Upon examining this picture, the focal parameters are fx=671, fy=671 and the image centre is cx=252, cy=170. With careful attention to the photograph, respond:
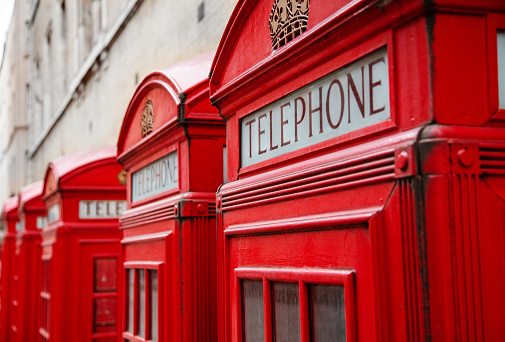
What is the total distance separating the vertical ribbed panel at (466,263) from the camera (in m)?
1.30

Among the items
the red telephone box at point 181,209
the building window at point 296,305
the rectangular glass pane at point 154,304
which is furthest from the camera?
the rectangular glass pane at point 154,304

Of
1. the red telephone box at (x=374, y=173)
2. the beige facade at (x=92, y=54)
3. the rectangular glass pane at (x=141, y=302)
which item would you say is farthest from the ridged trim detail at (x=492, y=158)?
the beige facade at (x=92, y=54)

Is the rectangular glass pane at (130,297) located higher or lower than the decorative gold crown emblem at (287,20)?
lower

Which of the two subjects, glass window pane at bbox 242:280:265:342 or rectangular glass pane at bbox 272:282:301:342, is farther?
glass window pane at bbox 242:280:265:342

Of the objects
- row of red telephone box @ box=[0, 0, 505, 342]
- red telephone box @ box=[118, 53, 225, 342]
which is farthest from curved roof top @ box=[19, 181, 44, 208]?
row of red telephone box @ box=[0, 0, 505, 342]

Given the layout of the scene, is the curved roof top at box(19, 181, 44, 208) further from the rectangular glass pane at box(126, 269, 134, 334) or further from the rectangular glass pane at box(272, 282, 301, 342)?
the rectangular glass pane at box(272, 282, 301, 342)

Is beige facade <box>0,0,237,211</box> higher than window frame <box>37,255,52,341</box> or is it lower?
higher

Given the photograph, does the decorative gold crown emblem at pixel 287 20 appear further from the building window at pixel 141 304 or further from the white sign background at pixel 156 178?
the building window at pixel 141 304

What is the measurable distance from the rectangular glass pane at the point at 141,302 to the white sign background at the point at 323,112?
141 centimetres

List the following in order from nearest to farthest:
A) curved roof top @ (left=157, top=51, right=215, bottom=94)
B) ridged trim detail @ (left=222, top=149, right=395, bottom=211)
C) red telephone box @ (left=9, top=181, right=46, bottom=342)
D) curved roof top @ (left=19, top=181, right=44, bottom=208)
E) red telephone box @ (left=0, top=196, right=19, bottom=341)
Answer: ridged trim detail @ (left=222, top=149, right=395, bottom=211), curved roof top @ (left=157, top=51, right=215, bottom=94), red telephone box @ (left=9, top=181, right=46, bottom=342), curved roof top @ (left=19, top=181, right=44, bottom=208), red telephone box @ (left=0, top=196, right=19, bottom=341)

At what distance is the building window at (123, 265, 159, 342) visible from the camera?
3.24 meters

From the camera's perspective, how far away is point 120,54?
7.80 metres

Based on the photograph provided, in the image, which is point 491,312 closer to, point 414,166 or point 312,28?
point 414,166

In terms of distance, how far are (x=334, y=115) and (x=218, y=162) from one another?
52.0 inches
